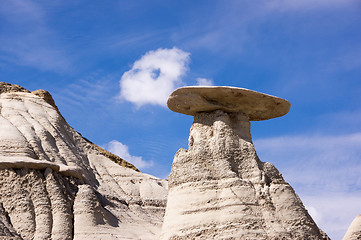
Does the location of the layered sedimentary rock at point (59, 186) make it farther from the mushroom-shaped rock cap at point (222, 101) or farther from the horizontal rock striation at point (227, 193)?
the mushroom-shaped rock cap at point (222, 101)

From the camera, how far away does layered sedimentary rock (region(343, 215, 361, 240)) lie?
19.2 m

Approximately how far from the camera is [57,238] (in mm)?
25062

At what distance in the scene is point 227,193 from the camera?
15.6m

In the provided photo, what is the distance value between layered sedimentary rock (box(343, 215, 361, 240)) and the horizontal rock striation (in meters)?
2.54

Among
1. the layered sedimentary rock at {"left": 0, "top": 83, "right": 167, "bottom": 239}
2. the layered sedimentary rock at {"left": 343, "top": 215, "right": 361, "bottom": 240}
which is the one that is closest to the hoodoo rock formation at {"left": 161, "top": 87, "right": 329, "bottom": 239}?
the layered sedimentary rock at {"left": 343, "top": 215, "right": 361, "bottom": 240}

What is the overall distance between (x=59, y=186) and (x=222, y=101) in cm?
1313

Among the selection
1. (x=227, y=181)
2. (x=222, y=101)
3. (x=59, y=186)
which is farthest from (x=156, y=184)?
(x=227, y=181)

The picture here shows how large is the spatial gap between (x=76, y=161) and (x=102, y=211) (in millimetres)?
7861

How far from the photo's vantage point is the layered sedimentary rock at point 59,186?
25.9 m

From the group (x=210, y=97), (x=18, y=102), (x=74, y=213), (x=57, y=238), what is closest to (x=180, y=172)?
(x=210, y=97)

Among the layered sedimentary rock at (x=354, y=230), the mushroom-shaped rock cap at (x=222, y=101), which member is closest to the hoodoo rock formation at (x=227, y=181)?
the mushroom-shaped rock cap at (x=222, y=101)

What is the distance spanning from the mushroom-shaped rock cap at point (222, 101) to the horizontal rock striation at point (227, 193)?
13.3 inches

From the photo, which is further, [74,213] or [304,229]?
[74,213]

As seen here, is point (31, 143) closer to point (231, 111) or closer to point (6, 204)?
point (6, 204)
